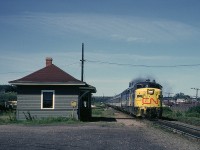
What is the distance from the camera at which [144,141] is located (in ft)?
52.5

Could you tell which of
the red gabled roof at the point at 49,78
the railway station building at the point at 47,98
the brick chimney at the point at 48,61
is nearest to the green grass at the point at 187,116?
the railway station building at the point at 47,98

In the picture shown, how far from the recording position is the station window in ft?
92.1

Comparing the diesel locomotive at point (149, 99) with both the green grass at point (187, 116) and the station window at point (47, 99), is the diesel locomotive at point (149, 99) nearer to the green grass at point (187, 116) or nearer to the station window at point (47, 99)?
the green grass at point (187, 116)

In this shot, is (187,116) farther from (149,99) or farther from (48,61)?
(48,61)

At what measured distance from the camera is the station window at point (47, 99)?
28062mm

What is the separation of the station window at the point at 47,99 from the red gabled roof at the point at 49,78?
882mm

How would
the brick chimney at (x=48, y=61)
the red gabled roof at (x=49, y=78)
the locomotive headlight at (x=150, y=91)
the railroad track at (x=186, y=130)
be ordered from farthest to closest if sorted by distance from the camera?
the brick chimney at (x=48, y=61), the locomotive headlight at (x=150, y=91), the red gabled roof at (x=49, y=78), the railroad track at (x=186, y=130)

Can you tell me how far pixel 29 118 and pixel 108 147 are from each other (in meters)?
15.3

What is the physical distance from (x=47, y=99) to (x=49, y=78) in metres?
1.75

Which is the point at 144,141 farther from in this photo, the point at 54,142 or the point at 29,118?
the point at 29,118

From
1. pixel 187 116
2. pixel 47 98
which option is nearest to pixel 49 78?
pixel 47 98

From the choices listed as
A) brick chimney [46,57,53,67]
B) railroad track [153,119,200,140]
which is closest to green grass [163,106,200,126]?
railroad track [153,119,200,140]

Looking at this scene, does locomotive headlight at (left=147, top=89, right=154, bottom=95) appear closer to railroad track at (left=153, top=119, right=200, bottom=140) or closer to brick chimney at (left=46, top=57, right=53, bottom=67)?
railroad track at (left=153, top=119, right=200, bottom=140)

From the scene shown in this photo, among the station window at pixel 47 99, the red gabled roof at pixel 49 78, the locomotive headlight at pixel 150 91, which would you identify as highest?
the red gabled roof at pixel 49 78
